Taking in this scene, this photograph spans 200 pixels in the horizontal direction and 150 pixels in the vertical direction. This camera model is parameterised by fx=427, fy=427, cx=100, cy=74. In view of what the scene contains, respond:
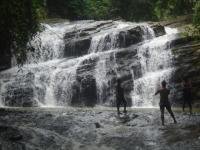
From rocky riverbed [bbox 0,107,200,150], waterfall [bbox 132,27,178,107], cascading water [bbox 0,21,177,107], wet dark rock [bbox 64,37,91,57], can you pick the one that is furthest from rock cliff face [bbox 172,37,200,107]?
wet dark rock [bbox 64,37,91,57]

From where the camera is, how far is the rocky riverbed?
14656 millimetres

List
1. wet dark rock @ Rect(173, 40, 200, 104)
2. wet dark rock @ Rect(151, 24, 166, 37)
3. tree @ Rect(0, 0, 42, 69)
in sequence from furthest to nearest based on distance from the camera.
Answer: wet dark rock @ Rect(151, 24, 166, 37) < wet dark rock @ Rect(173, 40, 200, 104) < tree @ Rect(0, 0, 42, 69)

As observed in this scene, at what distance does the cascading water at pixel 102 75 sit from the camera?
29.8m

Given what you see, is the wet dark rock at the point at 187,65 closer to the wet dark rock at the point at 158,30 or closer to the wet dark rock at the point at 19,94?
the wet dark rock at the point at 158,30

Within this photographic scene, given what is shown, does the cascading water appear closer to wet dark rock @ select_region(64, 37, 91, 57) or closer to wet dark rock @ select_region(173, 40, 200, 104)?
wet dark rock @ select_region(173, 40, 200, 104)

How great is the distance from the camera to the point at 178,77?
28562 millimetres

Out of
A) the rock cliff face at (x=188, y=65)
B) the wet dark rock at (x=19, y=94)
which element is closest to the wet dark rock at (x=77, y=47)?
the wet dark rock at (x=19, y=94)

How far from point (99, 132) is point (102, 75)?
1353 centimetres

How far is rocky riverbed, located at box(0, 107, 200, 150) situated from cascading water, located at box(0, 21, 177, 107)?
748cm

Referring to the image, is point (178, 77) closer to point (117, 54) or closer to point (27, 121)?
point (117, 54)

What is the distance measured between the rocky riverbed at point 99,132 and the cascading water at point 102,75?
24.5 feet

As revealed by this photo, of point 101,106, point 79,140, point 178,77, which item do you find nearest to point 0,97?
point 101,106

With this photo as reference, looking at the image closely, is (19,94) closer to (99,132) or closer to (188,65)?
(188,65)

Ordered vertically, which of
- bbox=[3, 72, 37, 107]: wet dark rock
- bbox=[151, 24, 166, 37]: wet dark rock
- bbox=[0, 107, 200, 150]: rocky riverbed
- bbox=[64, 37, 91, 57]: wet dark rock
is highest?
bbox=[151, 24, 166, 37]: wet dark rock
